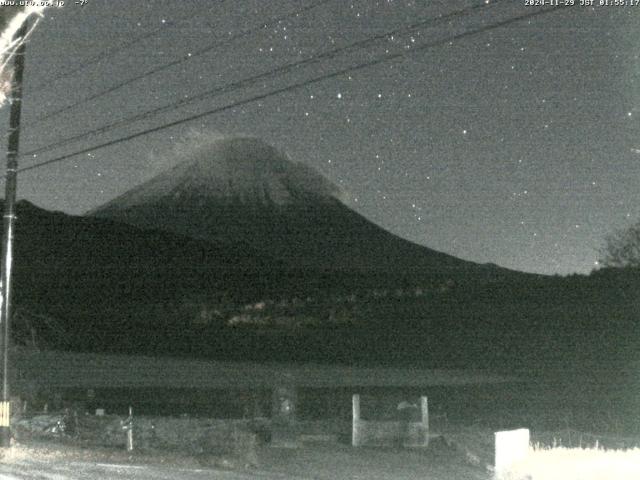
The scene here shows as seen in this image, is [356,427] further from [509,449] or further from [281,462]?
[509,449]

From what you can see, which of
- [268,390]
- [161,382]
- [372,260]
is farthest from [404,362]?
[372,260]

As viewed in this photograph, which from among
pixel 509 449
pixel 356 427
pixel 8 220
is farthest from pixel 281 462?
pixel 8 220

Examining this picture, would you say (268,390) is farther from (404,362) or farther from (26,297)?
(26,297)

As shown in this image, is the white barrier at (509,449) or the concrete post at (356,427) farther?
the concrete post at (356,427)

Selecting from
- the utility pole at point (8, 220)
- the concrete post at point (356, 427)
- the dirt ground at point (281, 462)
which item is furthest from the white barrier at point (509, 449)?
the utility pole at point (8, 220)

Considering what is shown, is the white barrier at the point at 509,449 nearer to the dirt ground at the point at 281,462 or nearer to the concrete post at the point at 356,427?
the dirt ground at the point at 281,462

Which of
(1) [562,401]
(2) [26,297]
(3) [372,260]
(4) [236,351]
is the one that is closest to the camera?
(1) [562,401]

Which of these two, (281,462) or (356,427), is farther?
(356,427)

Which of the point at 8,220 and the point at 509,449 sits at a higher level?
the point at 8,220
